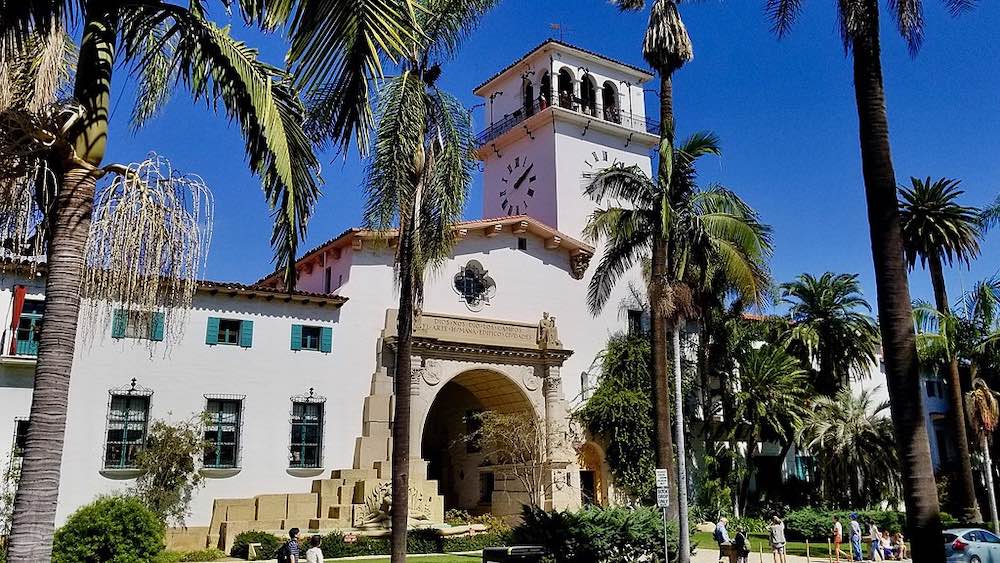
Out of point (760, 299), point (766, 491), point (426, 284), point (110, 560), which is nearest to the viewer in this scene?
point (110, 560)

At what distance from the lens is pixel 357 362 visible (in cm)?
3120

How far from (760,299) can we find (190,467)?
1936 cm

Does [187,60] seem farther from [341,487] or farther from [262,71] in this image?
[341,487]

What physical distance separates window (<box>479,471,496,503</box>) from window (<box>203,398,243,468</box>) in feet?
43.1

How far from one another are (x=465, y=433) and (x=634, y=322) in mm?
10073

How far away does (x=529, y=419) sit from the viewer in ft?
111

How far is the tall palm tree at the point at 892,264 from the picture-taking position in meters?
11.1

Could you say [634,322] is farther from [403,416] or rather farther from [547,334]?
[403,416]

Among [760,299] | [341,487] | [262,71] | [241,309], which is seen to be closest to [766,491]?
[760,299]

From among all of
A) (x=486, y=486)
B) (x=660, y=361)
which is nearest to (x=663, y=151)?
(x=660, y=361)

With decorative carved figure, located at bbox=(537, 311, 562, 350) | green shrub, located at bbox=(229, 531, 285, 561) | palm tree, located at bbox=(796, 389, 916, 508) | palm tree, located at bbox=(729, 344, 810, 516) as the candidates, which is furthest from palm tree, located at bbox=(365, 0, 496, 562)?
palm tree, located at bbox=(796, 389, 916, 508)

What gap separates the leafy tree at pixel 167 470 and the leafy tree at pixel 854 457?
26.8m

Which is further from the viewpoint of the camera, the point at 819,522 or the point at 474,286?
the point at 474,286

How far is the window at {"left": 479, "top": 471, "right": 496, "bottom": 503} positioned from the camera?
1464 inches
